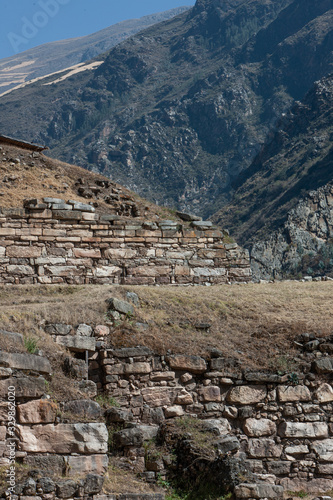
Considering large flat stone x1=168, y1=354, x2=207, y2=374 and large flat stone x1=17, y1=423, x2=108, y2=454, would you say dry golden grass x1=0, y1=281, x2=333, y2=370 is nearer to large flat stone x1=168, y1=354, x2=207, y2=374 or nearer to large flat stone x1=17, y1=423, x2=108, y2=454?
large flat stone x1=168, y1=354, x2=207, y2=374

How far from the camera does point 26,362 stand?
393 inches

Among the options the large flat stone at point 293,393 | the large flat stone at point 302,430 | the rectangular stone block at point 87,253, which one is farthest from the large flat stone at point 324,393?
the rectangular stone block at point 87,253

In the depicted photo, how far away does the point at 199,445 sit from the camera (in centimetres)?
1070

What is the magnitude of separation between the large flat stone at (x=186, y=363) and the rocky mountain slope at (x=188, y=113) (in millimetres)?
118461

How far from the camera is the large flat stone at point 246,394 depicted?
11.8 m

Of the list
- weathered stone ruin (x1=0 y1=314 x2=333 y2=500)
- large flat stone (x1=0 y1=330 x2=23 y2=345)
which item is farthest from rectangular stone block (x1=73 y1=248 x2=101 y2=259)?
large flat stone (x1=0 y1=330 x2=23 y2=345)

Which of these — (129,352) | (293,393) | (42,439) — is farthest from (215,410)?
(42,439)

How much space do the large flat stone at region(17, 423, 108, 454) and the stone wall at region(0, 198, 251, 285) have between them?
7877mm

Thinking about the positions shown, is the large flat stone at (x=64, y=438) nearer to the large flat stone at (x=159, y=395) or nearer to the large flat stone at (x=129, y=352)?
the large flat stone at (x=159, y=395)

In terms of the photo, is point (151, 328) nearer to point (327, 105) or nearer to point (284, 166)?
point (284, 166)

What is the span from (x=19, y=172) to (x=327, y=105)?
101 m

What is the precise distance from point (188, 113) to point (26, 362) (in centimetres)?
16556

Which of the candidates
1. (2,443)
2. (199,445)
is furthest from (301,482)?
(2,443)

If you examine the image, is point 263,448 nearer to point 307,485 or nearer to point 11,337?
point 307,485
